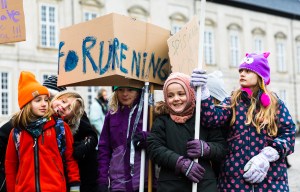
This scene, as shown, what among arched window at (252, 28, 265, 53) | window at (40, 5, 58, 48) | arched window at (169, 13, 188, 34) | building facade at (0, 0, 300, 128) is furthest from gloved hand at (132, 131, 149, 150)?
arched window at (252, 28, 265, 53)

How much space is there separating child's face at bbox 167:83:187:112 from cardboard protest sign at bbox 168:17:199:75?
296mm

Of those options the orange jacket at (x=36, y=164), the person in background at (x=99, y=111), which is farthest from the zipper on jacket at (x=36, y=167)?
the person in background at (x=99, y=111)

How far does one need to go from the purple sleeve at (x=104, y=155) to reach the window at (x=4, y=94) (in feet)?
51.2

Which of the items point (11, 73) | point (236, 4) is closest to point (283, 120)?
point (11, 73)

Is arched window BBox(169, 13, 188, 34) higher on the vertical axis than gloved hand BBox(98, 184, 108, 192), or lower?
higher

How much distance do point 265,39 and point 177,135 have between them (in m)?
27.0

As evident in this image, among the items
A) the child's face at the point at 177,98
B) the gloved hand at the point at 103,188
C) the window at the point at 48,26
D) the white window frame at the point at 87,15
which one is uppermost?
the white window frame at the point at 87,15

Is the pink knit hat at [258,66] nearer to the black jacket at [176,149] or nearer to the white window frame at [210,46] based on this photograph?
the black jacket at [176,149]

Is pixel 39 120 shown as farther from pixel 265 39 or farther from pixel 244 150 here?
pixel 265 39

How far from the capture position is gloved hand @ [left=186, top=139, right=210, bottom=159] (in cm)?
308

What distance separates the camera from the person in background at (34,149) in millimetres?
3500

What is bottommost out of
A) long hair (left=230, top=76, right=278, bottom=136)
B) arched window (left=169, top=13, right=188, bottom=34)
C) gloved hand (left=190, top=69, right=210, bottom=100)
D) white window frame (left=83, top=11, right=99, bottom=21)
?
long hair (left=230, top=76, right=278, bottom=136)

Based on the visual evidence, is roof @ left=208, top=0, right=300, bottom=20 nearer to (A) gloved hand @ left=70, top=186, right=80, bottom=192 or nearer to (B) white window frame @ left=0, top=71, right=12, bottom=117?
(B) white window frame @ left=0, top=71, right=12, bottom=117

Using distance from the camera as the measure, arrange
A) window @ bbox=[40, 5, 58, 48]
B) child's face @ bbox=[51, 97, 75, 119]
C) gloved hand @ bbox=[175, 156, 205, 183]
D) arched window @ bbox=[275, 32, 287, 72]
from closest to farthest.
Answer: gloved hand @ bbox=[175, 156, 205, 183]
child's face @ bbox=[51, 97, 75, 119]
window @ bbox=[40, 5, 58, 48]
arched window @ bbox=[275, 32, 287, 72]
